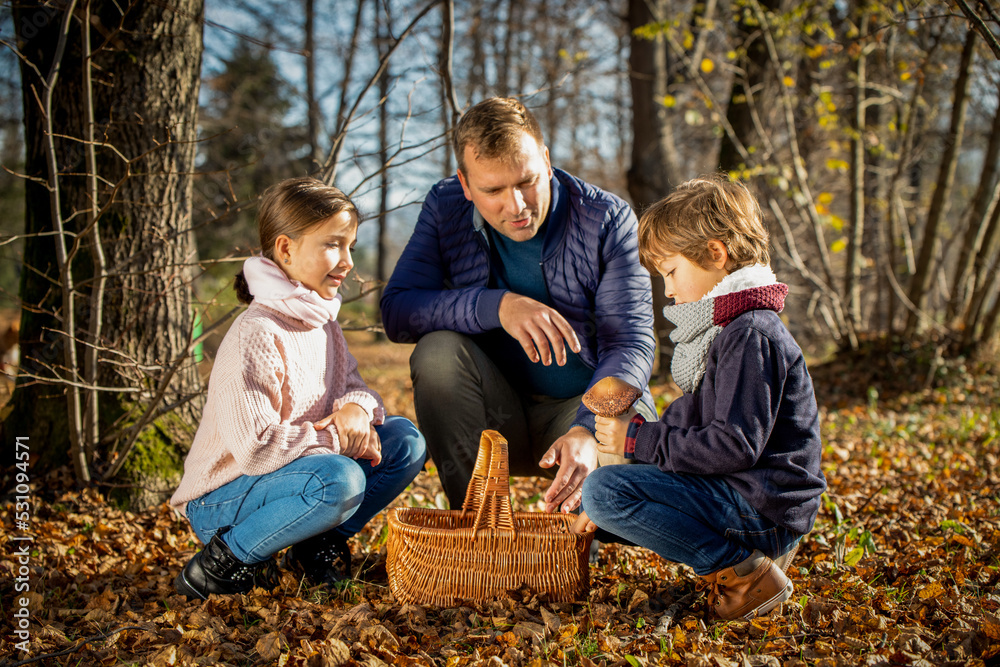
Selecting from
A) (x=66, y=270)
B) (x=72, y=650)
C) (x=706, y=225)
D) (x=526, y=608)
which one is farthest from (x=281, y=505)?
(x=706, y=225)

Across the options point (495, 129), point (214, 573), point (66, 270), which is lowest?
point (214, 573)

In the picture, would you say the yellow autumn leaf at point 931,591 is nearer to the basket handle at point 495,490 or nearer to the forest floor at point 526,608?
the forest floor at point 526,608

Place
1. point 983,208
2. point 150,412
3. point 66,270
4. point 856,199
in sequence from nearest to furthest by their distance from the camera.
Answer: point 66,270, point 150,412, point 983,208, point 856,199

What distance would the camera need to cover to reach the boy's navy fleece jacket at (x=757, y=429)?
5.80 feet

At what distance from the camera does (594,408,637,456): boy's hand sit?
199 centimetres

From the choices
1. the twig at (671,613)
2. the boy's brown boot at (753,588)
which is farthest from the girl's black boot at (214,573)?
the boy's brown boot at (753,588)

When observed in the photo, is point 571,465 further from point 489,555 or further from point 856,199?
point 856,199

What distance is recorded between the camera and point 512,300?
230 cm

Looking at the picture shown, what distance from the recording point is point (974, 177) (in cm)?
1903

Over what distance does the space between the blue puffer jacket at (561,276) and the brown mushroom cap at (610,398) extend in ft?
1.02

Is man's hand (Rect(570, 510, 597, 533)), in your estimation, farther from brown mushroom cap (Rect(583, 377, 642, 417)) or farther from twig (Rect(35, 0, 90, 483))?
twig (Rect(35, 0, 90, 483))

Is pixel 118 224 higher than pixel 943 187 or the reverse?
the reverse

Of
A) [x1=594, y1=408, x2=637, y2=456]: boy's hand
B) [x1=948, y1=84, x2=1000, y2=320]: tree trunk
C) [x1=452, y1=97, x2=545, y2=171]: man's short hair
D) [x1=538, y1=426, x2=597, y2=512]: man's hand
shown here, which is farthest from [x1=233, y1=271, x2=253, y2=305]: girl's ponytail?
[x1=948, y1=84, x2=1000, y2=320]: tree trunk

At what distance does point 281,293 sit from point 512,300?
720 millimetres
